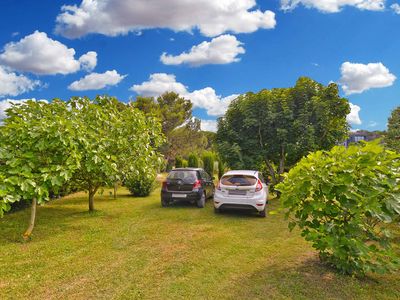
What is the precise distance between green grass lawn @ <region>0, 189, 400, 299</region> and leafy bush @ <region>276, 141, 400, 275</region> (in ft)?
1.72

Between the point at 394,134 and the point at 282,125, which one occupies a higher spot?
the point at 282,125

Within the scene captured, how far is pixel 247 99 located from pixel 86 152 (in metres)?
8.95

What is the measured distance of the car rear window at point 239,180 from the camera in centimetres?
930

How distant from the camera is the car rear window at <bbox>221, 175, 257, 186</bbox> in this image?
9305 millimetres

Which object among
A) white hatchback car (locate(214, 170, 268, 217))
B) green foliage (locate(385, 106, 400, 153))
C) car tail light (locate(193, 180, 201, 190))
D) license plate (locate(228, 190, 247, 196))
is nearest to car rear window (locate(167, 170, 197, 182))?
car tail light (locate(193, 180, 201, 190))

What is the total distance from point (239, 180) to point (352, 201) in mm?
5227

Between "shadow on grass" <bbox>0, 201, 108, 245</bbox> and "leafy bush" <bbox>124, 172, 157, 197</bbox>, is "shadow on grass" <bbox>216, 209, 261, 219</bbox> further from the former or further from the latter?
"leafy bush" <bbox>124, 172, 157, 197</bbox>

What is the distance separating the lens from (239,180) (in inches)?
371

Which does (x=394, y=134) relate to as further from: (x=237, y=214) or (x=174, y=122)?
(x=174, y=122)

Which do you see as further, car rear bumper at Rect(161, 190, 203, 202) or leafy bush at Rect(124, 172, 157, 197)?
leafy bush at Rect(124, 172, 157, 197)

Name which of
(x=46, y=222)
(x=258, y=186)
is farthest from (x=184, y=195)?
(x=46, y=222)

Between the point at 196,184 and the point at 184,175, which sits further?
the point at 184,175

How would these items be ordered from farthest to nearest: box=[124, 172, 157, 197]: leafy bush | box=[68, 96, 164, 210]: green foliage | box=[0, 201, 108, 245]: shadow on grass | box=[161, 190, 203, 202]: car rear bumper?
box=[124, 172, 157, 197]: leafy bush < box=[161, 190, 203, 202]: car rear bumper < box=[68, 96, 164, 210]: green foliage < box=[0, 201, 108, 245]: shadow on grass

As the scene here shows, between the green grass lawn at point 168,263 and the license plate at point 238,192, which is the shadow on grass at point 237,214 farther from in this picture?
the license plate at point 238,192
